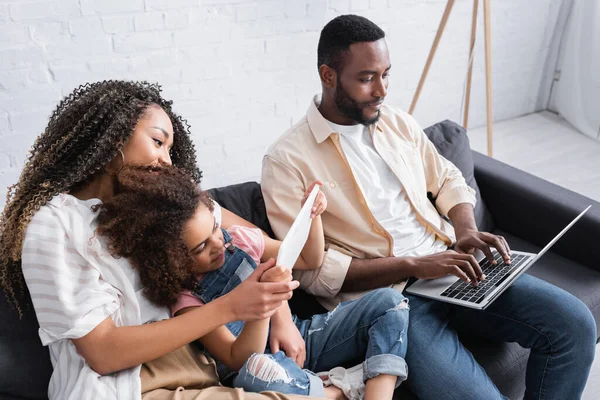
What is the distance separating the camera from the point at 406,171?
6.77 feet

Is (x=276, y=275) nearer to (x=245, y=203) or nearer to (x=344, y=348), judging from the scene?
(x=344, y=348)

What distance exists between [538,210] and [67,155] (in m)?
1.58

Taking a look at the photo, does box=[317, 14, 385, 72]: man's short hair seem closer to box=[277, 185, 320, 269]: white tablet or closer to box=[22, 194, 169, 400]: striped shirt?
Answer: box=[277, 185, 320, 269]: white tablet

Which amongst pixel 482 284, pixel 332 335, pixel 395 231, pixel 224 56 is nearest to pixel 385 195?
pixel 395 231

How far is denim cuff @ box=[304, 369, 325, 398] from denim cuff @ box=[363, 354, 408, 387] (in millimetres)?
120

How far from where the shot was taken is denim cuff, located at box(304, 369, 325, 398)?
1.49 metres

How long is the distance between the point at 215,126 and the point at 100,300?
183cm

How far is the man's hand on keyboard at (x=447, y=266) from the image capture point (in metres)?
1.79

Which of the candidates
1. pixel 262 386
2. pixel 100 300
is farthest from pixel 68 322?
pixel 262 386

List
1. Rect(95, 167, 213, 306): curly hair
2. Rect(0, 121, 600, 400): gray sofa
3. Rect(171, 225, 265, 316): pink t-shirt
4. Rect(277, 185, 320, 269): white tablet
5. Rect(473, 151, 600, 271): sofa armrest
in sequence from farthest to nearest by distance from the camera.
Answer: Rect(473, 151, 600, 271): sofa armrest < Rect(0, 121, 600, 400): gray sofa < Rect(171, 225, 265, 316): pink t-shirt < Rect(95, 167, 213, 306): curly hair < Rect(277, 185, 320, 269): white tablet

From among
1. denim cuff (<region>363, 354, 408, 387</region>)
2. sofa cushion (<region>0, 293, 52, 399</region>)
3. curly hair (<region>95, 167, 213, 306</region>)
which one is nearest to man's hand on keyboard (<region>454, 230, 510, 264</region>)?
denim cuff (<region>363, 354, 408, 387</region>)

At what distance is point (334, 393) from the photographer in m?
1.60

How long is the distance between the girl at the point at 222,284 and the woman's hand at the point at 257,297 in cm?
2

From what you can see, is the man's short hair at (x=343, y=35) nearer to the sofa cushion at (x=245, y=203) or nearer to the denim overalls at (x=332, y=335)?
the sofa cushion at (x=245, y=203)
